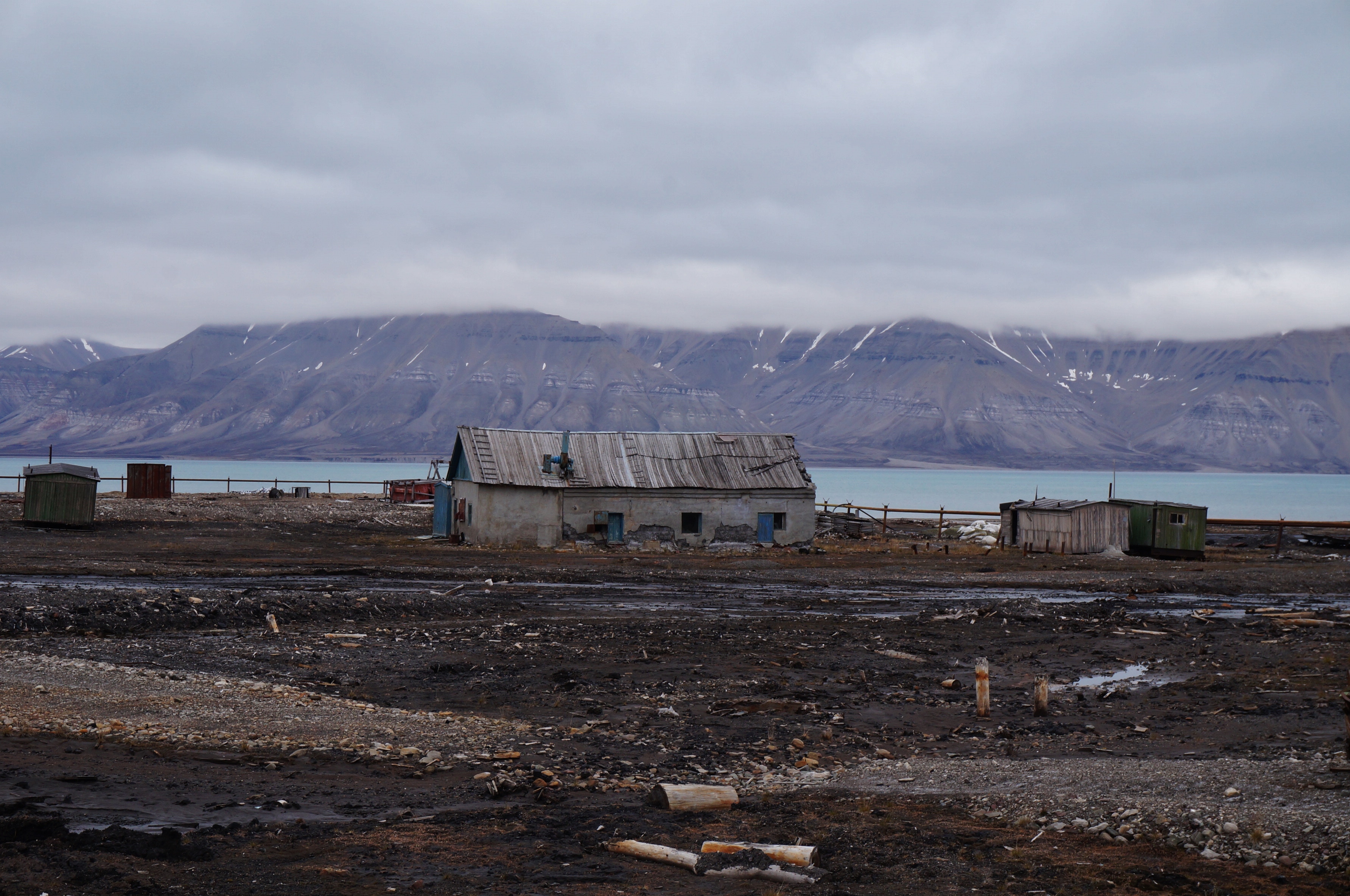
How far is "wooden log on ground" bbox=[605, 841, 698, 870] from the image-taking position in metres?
10.1

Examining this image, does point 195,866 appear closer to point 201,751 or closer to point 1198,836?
point 201,751

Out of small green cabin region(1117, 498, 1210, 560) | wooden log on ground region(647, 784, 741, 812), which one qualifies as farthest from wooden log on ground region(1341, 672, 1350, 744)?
small green cabin region(1117, 498, 1210, 560)

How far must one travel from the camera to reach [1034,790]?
12.4 meters

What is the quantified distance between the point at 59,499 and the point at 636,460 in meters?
25.8

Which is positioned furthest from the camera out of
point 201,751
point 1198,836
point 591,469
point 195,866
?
point 591,469

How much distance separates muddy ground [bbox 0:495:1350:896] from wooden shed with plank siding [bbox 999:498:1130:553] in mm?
18245

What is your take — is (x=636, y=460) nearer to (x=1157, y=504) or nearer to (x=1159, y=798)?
(x=1157, y=504)

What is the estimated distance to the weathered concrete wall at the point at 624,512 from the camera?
161ft

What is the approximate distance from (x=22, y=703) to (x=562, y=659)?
8987 mm

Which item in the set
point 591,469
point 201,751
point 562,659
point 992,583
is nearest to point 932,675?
point 562,659

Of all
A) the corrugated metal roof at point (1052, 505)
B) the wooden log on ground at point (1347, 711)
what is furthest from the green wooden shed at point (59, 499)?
the wooden log on ground at point (1347, 711)

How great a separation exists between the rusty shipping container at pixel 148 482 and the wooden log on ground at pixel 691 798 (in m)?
70.3

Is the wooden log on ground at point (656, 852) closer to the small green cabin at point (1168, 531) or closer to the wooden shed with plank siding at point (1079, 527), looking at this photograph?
the wooden shed with plank siding at point (1079, 527)

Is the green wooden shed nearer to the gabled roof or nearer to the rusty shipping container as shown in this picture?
the gabled roof
